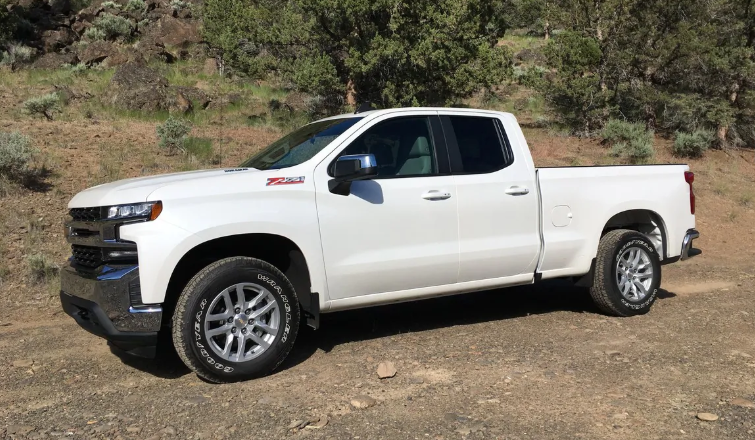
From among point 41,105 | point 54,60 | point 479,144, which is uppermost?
point 54,60

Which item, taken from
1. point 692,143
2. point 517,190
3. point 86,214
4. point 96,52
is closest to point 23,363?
point 86,214

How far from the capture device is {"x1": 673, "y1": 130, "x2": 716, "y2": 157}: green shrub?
57.7 ft

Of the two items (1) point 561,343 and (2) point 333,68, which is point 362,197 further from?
(2) point 333,68

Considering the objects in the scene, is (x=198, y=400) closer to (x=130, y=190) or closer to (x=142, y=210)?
(x=142, y=210)

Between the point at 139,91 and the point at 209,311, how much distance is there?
46.2 ft

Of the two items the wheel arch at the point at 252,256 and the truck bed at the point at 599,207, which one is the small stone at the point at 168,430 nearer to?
the wheel arch at the point at 252,256

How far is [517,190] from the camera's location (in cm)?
609

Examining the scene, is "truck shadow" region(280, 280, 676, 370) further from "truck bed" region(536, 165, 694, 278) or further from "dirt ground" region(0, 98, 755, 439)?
"truck bed" region(536, 165, 694, 278)

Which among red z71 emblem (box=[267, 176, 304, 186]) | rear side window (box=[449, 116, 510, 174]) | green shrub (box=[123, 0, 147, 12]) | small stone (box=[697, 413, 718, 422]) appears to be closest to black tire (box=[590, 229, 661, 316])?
rear side window (box=[449, 116, 510, 174])

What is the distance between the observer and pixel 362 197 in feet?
17.7

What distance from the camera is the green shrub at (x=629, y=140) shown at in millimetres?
16422

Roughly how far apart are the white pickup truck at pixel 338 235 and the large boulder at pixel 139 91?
12108 mm

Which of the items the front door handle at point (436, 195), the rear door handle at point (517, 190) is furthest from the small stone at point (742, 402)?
the front door handle at point (436, 195)

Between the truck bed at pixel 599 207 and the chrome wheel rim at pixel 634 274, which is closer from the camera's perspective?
the truck bed at pixel 599 207
